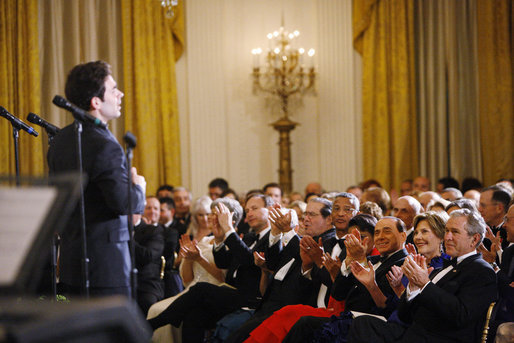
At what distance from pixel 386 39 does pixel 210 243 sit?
6.34 m

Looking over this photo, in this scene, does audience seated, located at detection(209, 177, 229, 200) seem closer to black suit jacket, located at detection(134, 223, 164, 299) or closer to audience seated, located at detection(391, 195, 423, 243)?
black suit jacket, located at detection(134, 223, 164, 299)

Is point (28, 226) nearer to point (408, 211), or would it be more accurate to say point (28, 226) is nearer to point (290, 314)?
point (290, 314)

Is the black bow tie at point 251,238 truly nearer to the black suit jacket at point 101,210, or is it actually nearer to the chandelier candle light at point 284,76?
the black suit jacket at point 101,210

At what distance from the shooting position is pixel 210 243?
20.4 feet

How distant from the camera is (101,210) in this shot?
9.74 ft

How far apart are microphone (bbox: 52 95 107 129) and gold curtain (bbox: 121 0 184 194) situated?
7825 millimetres

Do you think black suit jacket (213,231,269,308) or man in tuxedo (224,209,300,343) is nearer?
man in tuxedo (224,209,300,343)

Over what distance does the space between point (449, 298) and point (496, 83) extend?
822 cm

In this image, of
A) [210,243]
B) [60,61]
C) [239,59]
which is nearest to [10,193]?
[210,243]

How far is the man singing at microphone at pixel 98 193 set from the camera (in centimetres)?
291

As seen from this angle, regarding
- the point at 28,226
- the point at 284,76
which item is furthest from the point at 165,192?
the point at 28,226

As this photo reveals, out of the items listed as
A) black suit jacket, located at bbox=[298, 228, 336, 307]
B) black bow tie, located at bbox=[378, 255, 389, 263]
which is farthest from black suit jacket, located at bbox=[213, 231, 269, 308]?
black bow tie, located at bbox=[378, 255, 389, 263]

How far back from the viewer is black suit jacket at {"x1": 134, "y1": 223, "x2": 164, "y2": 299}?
635cm

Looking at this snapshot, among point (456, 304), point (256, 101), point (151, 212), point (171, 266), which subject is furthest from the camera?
point (256, 101)
